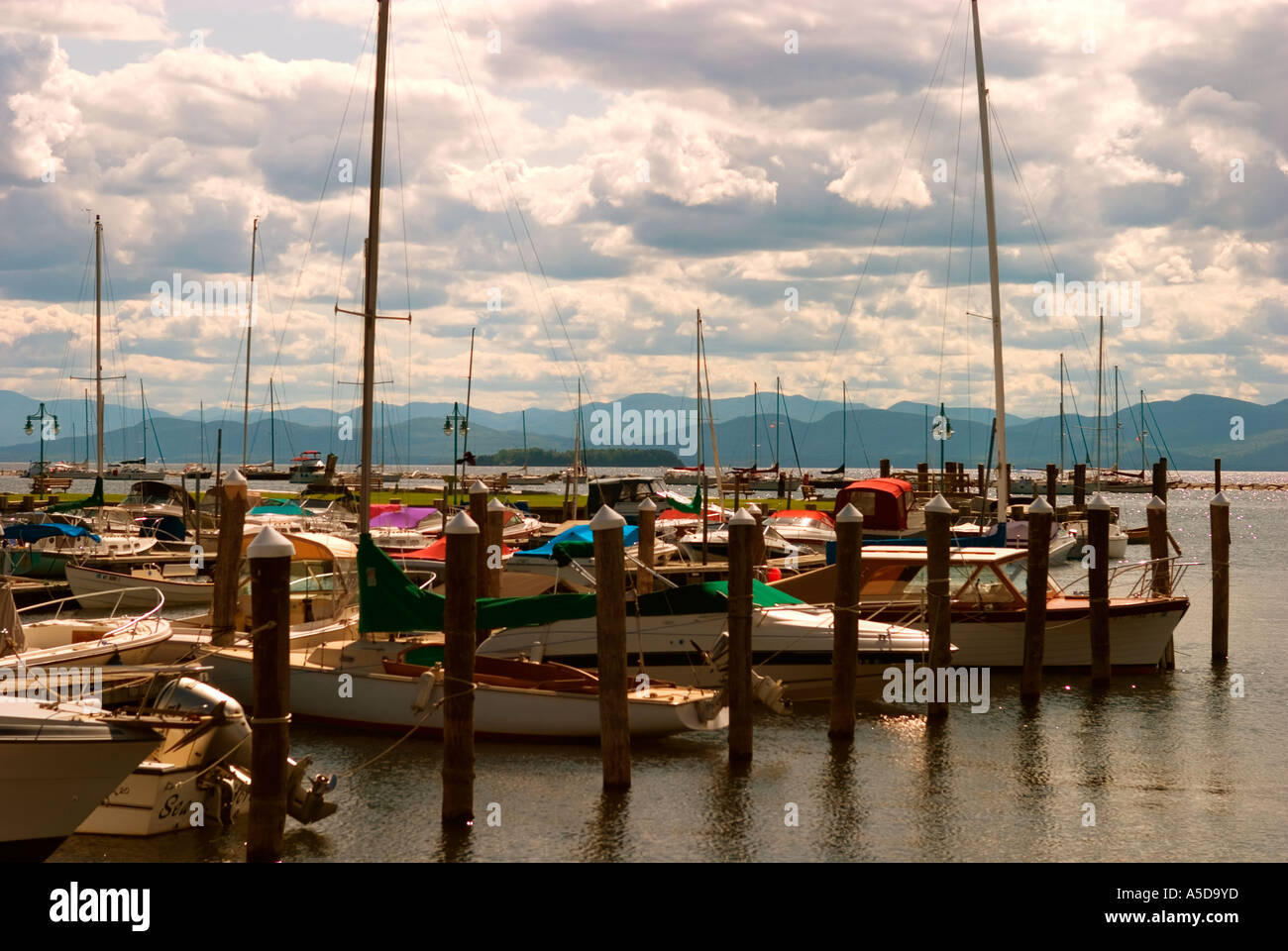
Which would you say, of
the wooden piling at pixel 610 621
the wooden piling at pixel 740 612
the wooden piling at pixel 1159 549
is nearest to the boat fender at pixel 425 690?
the wooden piling at pixel 610 621

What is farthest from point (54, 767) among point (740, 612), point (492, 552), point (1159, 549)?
point (1159, 549)

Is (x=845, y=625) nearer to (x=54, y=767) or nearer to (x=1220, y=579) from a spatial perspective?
(x=54, y=767)

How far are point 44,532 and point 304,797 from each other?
32.7 m

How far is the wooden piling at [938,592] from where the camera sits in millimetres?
22906

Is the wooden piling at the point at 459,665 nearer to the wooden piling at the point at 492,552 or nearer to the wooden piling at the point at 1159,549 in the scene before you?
the wooden piling at the point at 492,552

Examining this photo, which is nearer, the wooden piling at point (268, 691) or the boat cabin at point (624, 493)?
the wooden piling at point (268, 691)

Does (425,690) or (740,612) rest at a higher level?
(740,612)

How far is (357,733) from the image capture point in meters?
22.1

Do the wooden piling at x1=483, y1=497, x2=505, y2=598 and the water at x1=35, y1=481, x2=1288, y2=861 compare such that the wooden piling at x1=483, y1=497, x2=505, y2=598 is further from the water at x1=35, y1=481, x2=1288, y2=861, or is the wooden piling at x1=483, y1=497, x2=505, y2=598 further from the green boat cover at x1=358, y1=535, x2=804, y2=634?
the water at x1=35, y1=481, x2=1288, y2=861

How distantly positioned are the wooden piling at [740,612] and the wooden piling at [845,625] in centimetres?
215

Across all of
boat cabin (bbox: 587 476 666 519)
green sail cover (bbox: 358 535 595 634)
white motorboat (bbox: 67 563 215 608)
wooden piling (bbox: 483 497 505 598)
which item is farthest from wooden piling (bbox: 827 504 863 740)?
boat cabin (bbox: 587 476 666 519)

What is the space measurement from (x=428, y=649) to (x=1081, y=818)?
1083cm

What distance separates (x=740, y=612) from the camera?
19297 mm
